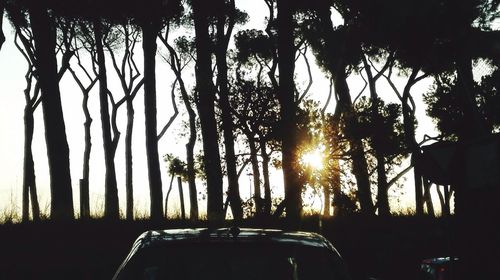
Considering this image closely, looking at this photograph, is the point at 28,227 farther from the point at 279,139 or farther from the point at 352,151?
the point at 352,151

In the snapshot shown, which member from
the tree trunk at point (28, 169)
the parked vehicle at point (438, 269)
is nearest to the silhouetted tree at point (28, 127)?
the tree trunk at point (28, 169)

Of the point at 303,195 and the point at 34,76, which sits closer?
the point at 303,195

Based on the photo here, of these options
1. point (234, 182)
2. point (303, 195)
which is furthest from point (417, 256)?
point (234, 182)

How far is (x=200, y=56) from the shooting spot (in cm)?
1967

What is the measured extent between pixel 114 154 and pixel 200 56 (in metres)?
12.2

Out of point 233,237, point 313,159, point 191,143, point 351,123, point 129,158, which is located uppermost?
point 191,143

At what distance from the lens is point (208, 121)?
62.3 feet

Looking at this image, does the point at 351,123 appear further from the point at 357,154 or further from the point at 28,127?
the point at 28,127

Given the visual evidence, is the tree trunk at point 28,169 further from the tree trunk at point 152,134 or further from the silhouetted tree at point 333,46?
the silhouetted tree at point 333,46

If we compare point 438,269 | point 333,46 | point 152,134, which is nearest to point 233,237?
point 438,269

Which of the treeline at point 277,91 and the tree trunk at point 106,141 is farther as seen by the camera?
the tree trunk at point 106,141

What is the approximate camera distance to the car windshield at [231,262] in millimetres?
4074

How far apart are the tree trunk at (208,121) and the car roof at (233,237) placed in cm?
1387

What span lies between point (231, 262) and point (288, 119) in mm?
14151
